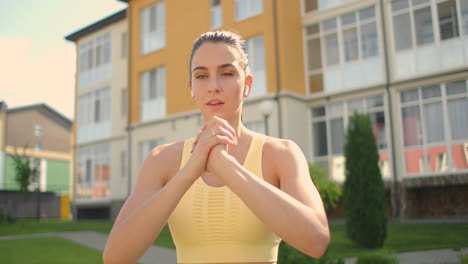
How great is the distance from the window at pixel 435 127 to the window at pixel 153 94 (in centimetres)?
1070

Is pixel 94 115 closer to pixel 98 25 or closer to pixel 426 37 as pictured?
pixel 98 25

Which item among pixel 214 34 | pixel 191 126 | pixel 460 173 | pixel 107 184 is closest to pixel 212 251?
pixel 214 34

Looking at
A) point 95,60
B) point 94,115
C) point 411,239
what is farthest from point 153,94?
point 411,239

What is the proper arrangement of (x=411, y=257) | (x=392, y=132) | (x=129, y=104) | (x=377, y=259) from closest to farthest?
(x=377, y=259)
(x=411, y=257)
(x=392, y=132)
(x=129, y=104)

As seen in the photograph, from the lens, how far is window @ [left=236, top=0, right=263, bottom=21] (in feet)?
55.0

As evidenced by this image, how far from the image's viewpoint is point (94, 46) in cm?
2606

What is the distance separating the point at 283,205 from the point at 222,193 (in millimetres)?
242

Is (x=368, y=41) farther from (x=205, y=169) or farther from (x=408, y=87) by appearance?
(x=205, y=169)

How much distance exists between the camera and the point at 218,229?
1.39m

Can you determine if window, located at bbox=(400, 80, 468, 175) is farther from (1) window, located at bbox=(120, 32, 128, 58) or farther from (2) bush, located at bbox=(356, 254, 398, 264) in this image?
(1) window, located at bbox=(120, 32, 128, 58)

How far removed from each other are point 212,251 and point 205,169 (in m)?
0.27

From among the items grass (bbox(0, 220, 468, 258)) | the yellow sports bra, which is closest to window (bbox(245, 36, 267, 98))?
grass (bbox(0, 220, 468, 258))

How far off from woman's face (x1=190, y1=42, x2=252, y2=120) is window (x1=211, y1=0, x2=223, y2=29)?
17.2 m

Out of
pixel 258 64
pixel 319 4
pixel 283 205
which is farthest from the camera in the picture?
pixel 319 4
